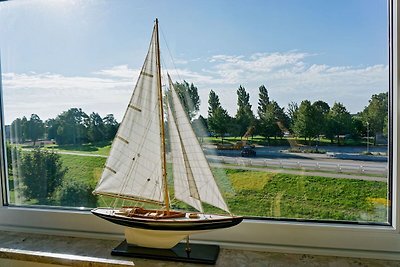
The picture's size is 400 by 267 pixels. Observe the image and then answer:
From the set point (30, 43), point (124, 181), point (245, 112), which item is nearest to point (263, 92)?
point (245, 112)

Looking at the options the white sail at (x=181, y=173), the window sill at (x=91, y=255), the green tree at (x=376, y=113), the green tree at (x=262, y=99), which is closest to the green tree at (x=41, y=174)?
the window sill at (x=91, y=255)

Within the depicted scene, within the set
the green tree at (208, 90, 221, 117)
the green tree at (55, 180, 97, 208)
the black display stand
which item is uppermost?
the green tree at (208, 90, 221, 117)

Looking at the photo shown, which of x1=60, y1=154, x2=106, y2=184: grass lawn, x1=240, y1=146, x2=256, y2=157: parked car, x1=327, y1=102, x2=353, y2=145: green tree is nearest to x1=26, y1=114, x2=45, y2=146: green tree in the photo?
x1=60, y1=154, x2=106, y2=184: grass lawn

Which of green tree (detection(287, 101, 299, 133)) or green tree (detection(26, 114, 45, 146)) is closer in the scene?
green tree (detection(287, 101, 299, 133))

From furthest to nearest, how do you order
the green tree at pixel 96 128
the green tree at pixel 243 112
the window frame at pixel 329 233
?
1. the green tree at pixel 96 128
2. the green tree at pixel 243 112
3. the window frame at pixel 329 233

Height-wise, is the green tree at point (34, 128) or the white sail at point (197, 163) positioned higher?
the green tree at point (34, 128)

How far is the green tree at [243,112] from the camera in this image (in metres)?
1.01

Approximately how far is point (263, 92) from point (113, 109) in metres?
0.50

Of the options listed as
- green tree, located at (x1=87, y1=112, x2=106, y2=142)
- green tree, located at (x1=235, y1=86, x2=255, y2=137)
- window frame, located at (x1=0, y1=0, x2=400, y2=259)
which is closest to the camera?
window frame, located at (x1=0, y1=0, x2=400, y2=259)

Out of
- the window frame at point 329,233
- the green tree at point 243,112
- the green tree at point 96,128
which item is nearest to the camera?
the window frame at point 329,233

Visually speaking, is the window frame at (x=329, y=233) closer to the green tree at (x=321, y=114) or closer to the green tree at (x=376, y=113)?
the green tree at (x=376, y=113)

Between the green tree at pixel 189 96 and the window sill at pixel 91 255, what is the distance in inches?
17.4

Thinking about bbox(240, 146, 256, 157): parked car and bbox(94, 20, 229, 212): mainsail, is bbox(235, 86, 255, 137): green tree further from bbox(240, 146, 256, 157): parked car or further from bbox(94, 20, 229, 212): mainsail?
bbox(94, 20, 229, 212): mainsail

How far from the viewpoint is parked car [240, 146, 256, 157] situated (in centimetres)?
102
